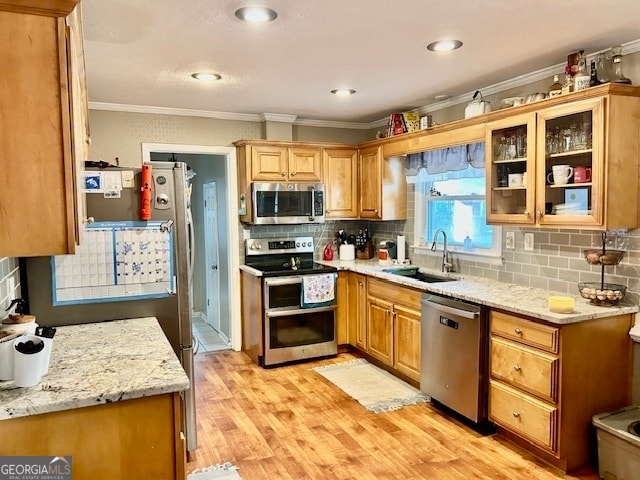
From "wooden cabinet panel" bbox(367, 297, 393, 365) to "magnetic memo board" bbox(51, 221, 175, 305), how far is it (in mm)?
2056

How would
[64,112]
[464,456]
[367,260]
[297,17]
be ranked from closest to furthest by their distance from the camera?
[64,112]
[297,17]
[464,456]
[367,260]

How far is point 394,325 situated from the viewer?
13.2 ft

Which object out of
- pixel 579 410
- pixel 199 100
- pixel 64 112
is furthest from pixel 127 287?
pixel 579 410

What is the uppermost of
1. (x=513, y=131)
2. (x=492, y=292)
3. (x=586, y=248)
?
(x=513, y=131)

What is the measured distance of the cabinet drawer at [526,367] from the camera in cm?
262

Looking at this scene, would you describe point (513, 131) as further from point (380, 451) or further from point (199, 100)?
point (199, 100)

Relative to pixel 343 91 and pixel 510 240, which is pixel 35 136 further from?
pixel 510 240

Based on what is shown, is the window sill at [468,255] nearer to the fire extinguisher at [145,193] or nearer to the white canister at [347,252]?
the white canister at [347,252]

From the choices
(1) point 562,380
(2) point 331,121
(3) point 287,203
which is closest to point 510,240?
(1) point 562,380

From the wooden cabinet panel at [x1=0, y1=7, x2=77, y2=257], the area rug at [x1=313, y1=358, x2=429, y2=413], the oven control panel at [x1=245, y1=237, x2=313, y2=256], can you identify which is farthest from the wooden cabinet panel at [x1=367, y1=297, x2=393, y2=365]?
the wooden cabinet panel at [x1=0, y1=7, x2=77, y2=257]

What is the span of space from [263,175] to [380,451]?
2.70m

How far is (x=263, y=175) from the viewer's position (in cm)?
461

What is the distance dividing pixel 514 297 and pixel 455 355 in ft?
1.78

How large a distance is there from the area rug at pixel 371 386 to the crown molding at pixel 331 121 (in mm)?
2389
